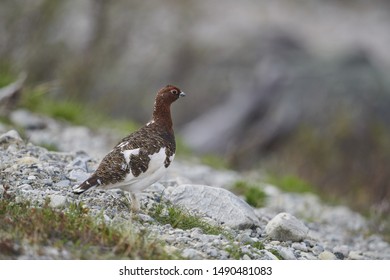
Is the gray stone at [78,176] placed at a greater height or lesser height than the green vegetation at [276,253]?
greater

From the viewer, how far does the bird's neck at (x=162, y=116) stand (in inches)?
303

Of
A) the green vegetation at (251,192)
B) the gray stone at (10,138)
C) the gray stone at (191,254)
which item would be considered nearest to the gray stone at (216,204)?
the gray stone at (191,254)

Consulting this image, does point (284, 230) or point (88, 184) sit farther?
point (284, 230)

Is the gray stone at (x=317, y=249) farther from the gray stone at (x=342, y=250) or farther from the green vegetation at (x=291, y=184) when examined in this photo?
the green vegetation at (x=291, y=184)

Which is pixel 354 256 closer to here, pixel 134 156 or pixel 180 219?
pixel 180 219

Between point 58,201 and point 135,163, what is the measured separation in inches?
31.3

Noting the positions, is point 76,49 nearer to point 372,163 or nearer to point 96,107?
point 96,107

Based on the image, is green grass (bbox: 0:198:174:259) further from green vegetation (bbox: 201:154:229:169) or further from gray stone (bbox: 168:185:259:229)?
green vegetation (bbox: 201:154:229:169)

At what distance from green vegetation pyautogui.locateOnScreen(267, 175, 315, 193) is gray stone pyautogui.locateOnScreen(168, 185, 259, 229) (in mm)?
5367

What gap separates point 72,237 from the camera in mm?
6078

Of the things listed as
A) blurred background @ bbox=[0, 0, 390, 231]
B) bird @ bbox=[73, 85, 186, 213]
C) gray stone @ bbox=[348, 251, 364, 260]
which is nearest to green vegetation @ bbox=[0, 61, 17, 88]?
blurred background @ bbox=[0, 0, 390, 231]

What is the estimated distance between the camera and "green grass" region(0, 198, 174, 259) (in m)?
5.89

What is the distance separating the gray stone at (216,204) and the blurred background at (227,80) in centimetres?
517

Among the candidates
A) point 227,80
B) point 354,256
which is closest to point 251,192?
point 354,256
